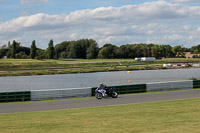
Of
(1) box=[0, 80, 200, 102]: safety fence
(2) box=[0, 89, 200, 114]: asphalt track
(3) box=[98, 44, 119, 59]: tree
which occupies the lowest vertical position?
(2) box=[0, 89, 200, 114]: asphalt track

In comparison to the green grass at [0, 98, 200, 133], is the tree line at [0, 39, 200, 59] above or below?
above

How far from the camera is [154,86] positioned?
35.3 metres

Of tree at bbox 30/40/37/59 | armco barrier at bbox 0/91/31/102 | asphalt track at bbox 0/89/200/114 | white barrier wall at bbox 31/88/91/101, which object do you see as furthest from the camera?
tree at bbox 30/40/37/59

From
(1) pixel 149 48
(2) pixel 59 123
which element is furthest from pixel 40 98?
(1) pixel 149 48

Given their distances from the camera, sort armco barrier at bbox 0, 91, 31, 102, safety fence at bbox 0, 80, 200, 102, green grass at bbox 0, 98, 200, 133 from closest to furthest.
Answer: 1. green grass at bbox 0, 98, 200, 133
2. armco barrier at bbox 0, 91, 31, 102
3. safety fence at bbox 0, 80, 200, 102

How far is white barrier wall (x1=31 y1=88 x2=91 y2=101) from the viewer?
30.4 metres

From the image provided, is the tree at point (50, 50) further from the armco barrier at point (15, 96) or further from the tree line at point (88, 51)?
the armco barrier at point (15, 96)

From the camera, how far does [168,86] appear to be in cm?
3597

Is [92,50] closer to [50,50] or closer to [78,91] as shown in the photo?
[50,50]

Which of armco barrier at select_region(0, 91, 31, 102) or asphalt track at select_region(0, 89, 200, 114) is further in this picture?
armco barrier at select_region(0, 91, 31, 102)

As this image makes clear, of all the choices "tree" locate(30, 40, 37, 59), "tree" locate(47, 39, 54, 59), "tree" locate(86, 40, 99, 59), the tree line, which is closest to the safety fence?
"tree" locate(30, 40, 37, 59)

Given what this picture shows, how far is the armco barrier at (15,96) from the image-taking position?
29.5 meters

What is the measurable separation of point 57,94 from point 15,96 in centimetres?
399

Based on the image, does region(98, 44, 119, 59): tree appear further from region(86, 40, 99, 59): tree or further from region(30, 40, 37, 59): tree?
region(30, 40, 37, 59): tree
